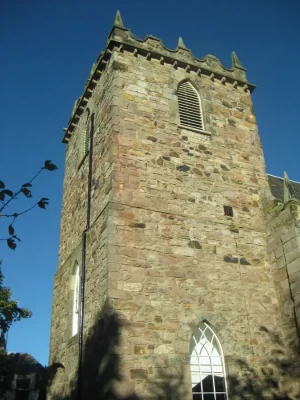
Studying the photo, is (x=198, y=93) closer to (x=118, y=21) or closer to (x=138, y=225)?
(x=118, y=21)

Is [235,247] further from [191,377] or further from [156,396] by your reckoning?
[156,396]

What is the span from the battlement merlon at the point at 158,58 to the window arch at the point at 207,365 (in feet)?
27.0

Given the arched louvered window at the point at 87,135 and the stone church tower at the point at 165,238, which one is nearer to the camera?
the stone church tower at the point at 165,238

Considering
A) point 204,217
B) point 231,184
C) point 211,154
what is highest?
point 211,154

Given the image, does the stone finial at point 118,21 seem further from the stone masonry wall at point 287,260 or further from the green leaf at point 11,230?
the green leaf at point 11,230

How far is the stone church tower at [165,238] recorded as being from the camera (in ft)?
28.1

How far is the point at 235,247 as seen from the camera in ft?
35.0

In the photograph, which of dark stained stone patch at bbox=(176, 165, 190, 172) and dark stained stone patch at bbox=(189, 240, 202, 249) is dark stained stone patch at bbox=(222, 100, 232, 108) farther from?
dark stained stone patch at bbox=(189, 240, 202, 249)

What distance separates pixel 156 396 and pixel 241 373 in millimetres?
2216

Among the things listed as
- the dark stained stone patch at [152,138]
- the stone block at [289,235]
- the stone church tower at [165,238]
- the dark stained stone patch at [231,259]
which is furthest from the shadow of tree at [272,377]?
the dark stained stone patch at [152,138]

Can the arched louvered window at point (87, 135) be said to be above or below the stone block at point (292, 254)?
above

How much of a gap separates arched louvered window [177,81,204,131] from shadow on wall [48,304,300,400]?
6.22 metres

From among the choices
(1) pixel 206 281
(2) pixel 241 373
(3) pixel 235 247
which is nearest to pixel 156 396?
(2) pixel 241 373

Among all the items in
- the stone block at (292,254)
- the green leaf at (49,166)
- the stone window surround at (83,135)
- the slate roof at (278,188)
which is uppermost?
the stone window surround at (83,135)
